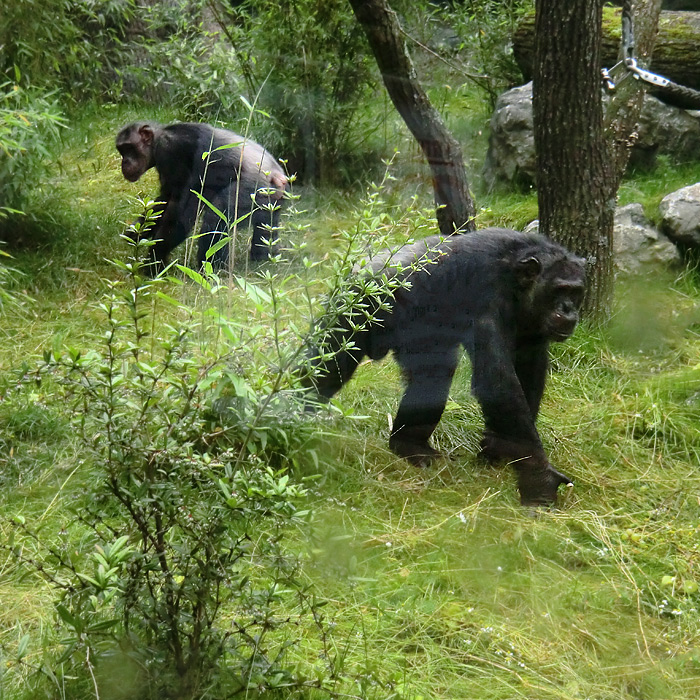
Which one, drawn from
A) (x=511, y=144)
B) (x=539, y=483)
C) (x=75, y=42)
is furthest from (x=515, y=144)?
(x=75, y=42)

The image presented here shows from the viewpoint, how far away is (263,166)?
3.85m

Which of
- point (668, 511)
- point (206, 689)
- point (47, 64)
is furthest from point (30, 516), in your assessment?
point (668, 511)

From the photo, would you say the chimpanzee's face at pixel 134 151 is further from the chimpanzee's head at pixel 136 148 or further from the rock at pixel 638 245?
the rock at pixel 638 245

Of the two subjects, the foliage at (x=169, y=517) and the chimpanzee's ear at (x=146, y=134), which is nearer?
the foliage at (x=169, y=517)

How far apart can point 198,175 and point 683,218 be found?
289 cm

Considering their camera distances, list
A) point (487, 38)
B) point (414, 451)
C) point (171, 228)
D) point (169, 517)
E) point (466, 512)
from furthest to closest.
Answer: point (487, 38) → point (171, 228) → point (414, 451) → point (466, 512) → point (169, 517)

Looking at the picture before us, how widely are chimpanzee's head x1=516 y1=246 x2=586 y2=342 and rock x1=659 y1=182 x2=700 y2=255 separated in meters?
1.60

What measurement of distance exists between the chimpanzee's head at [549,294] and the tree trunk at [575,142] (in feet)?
1.73

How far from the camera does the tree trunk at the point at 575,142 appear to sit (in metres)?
3.84

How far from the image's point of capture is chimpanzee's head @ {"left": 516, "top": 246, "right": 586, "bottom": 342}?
3.36 m

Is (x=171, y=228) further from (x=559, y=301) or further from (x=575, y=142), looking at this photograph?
(x=575, y=142)

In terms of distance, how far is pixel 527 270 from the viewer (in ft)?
11.1

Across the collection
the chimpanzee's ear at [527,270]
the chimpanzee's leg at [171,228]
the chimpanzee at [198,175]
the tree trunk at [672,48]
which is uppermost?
the tree trunk at [672,48]

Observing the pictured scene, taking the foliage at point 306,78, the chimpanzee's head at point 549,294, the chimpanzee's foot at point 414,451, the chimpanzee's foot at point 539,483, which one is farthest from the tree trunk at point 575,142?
the chimpanzee's foot at point 414,451
